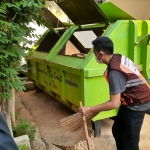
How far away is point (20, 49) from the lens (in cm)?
247

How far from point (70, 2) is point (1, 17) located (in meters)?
1.97

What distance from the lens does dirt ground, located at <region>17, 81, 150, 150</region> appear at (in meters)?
3.30

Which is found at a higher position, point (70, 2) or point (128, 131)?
point (70, 2)

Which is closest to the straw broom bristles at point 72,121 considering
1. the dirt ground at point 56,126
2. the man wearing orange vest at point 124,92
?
the man wearing orange vest at point 124,92

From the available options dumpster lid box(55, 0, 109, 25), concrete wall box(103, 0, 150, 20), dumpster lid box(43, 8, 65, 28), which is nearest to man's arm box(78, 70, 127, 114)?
dumpster lid box(55, 0, 109, 25)

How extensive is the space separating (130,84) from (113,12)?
1.83 meters

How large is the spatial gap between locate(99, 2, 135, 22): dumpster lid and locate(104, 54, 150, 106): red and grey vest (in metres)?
1.52

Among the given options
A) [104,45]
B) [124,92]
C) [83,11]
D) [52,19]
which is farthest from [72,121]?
[52,19]

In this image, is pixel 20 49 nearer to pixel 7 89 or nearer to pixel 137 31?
pixel 7 89

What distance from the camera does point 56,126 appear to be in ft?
13.3

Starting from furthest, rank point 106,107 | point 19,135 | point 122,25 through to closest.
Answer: point 122,25, point 19,135, point 106,107

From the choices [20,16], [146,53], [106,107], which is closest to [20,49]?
[20,16]

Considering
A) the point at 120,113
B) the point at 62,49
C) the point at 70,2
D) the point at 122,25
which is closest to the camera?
the point at 120,113

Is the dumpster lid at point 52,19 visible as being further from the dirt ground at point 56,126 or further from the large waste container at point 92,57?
the dirt ground at point 56,126
